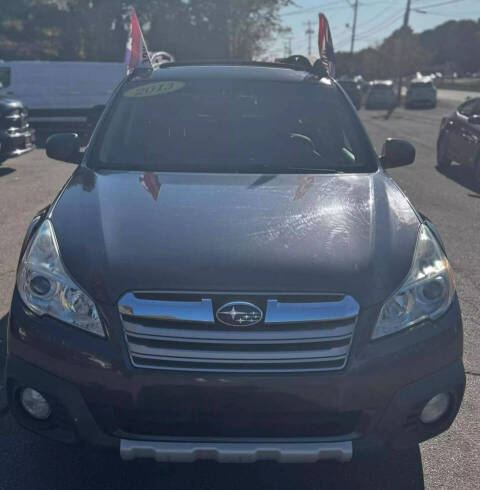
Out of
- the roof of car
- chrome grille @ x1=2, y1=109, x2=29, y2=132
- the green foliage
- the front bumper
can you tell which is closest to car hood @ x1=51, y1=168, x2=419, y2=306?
the front bumper

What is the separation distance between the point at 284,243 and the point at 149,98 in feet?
6.57

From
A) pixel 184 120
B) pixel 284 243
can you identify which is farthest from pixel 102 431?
pixel 184 120

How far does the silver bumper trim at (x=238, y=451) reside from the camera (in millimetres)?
2625

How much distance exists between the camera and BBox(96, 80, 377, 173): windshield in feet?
13.3

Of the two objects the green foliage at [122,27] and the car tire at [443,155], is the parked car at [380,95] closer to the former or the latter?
the green foliage at [122,27]

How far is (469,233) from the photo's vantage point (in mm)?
7859

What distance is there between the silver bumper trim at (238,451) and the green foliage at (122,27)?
43.9m

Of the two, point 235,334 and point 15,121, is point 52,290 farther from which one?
point 15,121

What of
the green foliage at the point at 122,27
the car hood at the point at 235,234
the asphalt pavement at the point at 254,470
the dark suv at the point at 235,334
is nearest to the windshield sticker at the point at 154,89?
the car hood at the point at 235,234

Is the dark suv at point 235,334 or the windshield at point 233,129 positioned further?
the windshield at point 233,129

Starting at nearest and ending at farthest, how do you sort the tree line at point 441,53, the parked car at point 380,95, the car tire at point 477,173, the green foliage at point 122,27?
the car tire at point 477,173, the parked car at point 380,95, the green foliage at point 122,27, the tree line at point 441,53

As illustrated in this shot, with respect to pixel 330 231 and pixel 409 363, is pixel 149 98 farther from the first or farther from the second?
pixel 409 363

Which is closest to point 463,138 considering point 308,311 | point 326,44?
point 326,44

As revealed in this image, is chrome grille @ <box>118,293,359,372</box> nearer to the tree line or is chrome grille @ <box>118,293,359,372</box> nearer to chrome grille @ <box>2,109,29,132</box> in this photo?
chrome grille @ <box>2,109,29,132</box>
